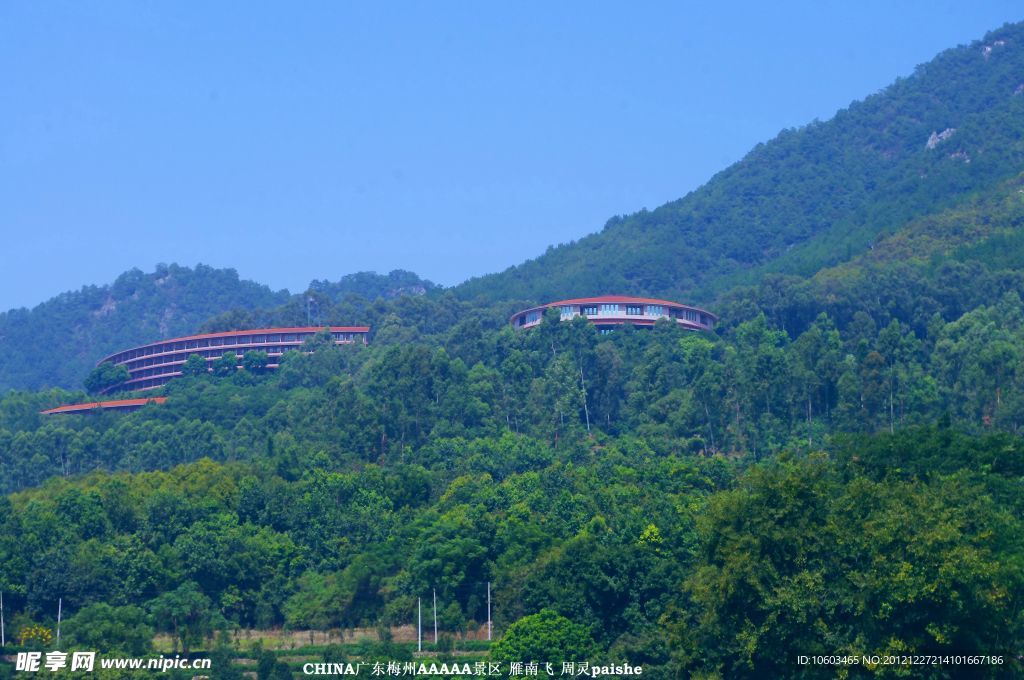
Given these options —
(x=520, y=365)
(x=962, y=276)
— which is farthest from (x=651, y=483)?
(x=962, y=276)

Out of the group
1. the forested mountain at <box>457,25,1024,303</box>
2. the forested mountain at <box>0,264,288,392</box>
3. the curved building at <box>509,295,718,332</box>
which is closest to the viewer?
the curved building at <box>509,295,718,332</box>

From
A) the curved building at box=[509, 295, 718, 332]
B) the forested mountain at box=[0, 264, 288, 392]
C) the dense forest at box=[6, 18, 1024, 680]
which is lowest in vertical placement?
the dense forest at box=[6, 18, 1024, 680]

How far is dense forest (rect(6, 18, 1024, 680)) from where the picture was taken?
38.0 meters

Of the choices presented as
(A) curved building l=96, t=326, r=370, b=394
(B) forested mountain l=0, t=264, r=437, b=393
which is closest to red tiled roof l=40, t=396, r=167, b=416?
(A) curved building l=96, t=326, r=370, b=394

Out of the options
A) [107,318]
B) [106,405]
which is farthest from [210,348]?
[107,318]

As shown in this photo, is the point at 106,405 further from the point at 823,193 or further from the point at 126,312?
the point at 126,312

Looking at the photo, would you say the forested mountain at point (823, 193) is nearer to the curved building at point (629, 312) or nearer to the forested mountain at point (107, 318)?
the curved building at point (629, 312)

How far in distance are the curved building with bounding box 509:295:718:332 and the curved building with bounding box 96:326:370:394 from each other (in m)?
16.1

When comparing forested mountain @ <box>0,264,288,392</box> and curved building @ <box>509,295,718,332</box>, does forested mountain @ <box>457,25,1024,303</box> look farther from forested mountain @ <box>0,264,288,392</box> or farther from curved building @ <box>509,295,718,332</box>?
forested mountain @ <box>0,264,288,392</box>

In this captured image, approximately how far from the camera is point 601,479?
6188 cm

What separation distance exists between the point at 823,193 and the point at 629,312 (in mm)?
53236

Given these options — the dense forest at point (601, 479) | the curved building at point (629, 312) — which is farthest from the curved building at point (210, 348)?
the curved building at point (629, 312)

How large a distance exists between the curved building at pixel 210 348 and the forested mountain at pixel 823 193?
43.2 feet

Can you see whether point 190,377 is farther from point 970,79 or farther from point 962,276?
point 970,79
